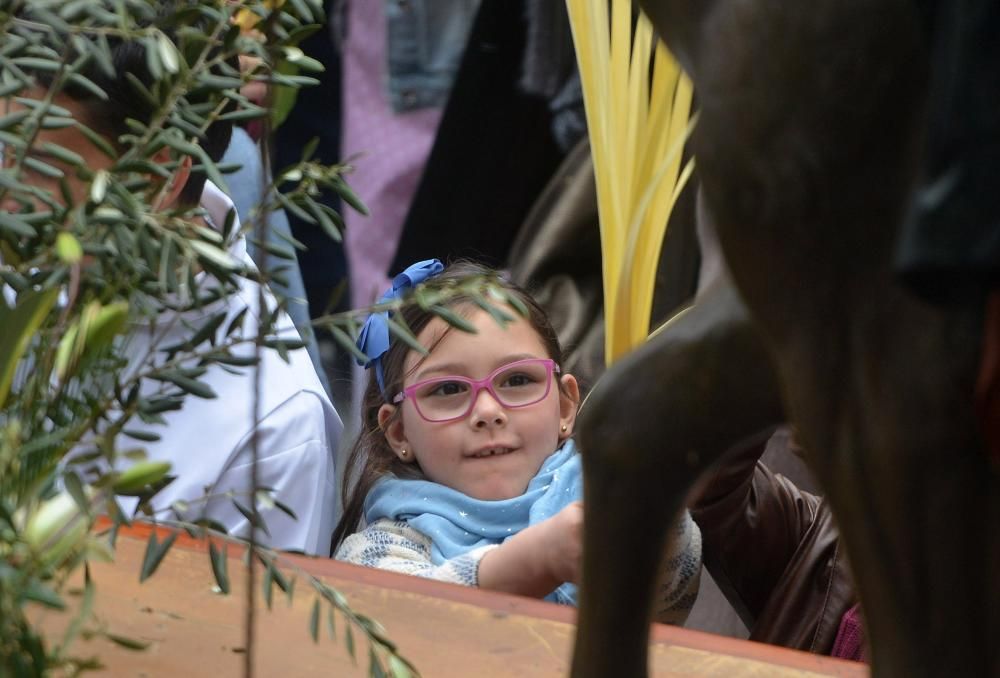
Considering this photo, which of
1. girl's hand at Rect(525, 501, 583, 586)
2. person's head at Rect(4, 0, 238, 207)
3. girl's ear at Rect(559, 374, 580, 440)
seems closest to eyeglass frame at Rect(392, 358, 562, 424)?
girl's ear at Rect(559, 374, 580, 440)

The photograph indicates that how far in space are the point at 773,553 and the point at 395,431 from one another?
46 centimetres

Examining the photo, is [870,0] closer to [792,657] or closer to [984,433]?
[984,433]

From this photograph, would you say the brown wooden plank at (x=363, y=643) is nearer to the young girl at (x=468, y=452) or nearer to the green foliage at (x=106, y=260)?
the green foliage at (x=106, y=260)

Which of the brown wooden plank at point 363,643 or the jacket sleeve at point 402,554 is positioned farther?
the jacket sleeve at point 402,554

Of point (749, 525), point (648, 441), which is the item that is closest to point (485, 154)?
point (749, 525)

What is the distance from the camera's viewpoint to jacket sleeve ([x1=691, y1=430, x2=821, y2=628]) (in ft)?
4.85

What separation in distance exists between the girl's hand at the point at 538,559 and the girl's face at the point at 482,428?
0.15 meters

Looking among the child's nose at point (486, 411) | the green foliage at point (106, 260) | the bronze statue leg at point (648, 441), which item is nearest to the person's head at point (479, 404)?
the child's nose at point (486, 411)

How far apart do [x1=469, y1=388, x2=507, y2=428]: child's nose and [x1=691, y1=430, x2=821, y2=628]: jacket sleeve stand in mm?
232

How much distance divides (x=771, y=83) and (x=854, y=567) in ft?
0.62

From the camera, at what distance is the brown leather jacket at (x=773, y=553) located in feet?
4.75

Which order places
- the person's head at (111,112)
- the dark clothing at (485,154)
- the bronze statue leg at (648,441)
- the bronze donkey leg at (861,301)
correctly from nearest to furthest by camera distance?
1. the bronze donkey leg at (861,301)
2. the bronze statue leg at (648,441)
3. the person's head at (111,112)
4. the dark clothing at (485,154)

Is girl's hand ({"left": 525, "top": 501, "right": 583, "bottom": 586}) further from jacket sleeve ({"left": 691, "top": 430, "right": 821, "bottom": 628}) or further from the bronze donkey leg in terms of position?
the bronze donkey leg

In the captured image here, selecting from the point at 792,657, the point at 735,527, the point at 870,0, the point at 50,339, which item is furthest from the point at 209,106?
the point at 735,527
